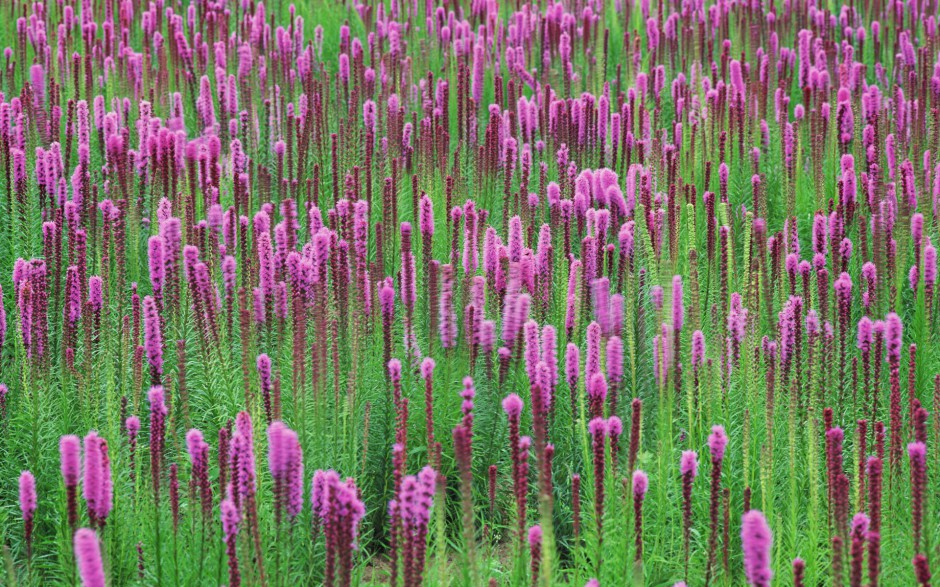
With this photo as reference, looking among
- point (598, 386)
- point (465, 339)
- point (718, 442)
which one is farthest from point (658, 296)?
point (718, 442)

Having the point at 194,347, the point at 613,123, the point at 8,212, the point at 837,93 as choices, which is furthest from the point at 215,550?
the point at 837,93

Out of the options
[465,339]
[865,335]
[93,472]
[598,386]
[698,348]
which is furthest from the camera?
[465,339]

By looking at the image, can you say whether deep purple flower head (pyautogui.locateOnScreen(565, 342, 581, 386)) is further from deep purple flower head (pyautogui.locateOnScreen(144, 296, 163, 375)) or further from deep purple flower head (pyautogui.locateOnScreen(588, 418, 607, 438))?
deep purple flower head (pyautogui.locateOnScreen(144, 296, 163, 375))

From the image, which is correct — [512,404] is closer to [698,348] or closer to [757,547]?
[757,547]

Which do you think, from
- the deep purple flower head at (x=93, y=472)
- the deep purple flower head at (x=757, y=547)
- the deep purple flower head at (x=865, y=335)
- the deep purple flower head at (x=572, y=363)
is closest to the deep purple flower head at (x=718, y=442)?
the deep purple flower head at (x=757, y=547)

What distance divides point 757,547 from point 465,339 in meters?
Result: 2.06

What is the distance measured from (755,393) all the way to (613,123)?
294 centimetres

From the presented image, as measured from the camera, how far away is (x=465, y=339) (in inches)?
163

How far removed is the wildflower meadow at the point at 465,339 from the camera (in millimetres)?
2979

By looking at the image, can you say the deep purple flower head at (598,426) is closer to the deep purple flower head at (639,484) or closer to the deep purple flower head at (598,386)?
the deep purple flower head at (639,484)

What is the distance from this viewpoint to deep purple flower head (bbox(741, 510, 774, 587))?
215 centimetres

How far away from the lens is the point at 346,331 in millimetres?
4293

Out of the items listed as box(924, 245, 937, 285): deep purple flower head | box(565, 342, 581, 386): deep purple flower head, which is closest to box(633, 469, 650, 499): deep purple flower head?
box(565, 342, 581, 386): deep purple flower head

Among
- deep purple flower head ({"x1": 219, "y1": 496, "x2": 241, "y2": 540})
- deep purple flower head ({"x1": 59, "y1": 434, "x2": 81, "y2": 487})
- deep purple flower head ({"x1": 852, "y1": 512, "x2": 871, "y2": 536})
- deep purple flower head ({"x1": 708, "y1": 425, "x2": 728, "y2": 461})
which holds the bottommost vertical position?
deep purple flower head ({"x1": 852, "y1": 512, "x2": 871, "y2": 536})
